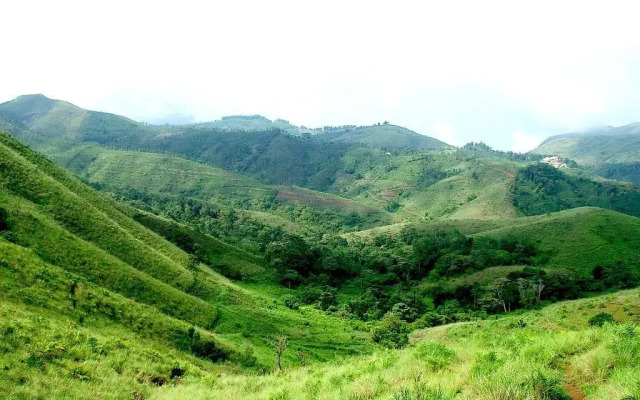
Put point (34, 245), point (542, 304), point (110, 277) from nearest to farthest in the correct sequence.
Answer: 1. point (34, 245)
2. point (110, 277)
3. point (542, 304)

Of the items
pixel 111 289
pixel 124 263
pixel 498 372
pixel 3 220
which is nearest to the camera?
pixel 498 372

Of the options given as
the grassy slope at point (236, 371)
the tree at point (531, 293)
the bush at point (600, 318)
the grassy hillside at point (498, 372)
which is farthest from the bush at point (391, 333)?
the grassy hillside at point (498, 372)

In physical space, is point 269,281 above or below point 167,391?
below

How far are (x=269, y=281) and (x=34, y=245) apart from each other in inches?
2369

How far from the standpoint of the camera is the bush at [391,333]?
58.4 metres

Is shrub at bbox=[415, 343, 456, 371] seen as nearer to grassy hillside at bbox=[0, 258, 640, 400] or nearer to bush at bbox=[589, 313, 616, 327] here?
grassy hillside at bbox=[0, 258, 640, 400]

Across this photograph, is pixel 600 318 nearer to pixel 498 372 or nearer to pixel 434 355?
pixel 434 355

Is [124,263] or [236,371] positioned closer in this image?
[236,371]

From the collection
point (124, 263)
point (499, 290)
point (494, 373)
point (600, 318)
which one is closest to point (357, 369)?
point (494, 373)

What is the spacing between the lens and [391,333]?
62.7m

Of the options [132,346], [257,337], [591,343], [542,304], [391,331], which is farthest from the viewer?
[542,304]

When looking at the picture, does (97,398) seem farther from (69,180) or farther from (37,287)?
(69,180)

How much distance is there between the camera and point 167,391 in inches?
775

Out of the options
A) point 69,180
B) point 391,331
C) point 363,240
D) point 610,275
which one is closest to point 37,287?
point 69,180
